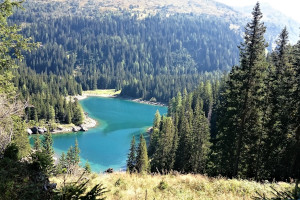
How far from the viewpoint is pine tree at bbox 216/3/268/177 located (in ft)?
86.4

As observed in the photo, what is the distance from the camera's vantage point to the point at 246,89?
26984 mm

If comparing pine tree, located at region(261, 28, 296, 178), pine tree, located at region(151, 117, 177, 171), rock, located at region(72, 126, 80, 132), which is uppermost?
pine tree, located at region(261, 28, 296, 178)

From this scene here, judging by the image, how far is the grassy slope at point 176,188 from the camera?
36.1 ft

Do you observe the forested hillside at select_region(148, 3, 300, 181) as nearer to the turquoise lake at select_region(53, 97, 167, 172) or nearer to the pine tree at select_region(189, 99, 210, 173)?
the pine tree at select_region(189, 99, 210, 173)

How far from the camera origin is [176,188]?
1235 cm

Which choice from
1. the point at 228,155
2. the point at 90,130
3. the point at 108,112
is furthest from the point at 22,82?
the point at 228,155

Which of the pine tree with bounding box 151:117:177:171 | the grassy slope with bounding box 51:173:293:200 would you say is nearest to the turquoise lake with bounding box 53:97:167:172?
the pine tree with bounding box 151:117:177:171

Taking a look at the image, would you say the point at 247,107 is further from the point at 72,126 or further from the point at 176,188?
the point at 72,126

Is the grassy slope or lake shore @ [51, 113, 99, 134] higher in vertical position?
the grassy slope

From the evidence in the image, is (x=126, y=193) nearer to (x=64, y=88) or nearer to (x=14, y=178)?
(x=14, y=178)

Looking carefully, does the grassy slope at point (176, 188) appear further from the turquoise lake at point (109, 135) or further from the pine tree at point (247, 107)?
the turquoise lake at point (109, 135)

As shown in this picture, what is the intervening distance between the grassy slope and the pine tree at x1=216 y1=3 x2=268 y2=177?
574 inches

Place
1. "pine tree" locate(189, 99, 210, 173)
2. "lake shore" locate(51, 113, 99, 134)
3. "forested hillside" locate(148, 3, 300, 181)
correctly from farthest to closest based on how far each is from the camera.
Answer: "lake shore" locate(51, 113, 99, 134)
"pine tree" locate(189, 99, 210, 173)
"forested hillside" locate(148, 3, 300, 181)

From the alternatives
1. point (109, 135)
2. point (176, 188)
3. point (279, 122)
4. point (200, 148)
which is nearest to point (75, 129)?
point (109, 135)
